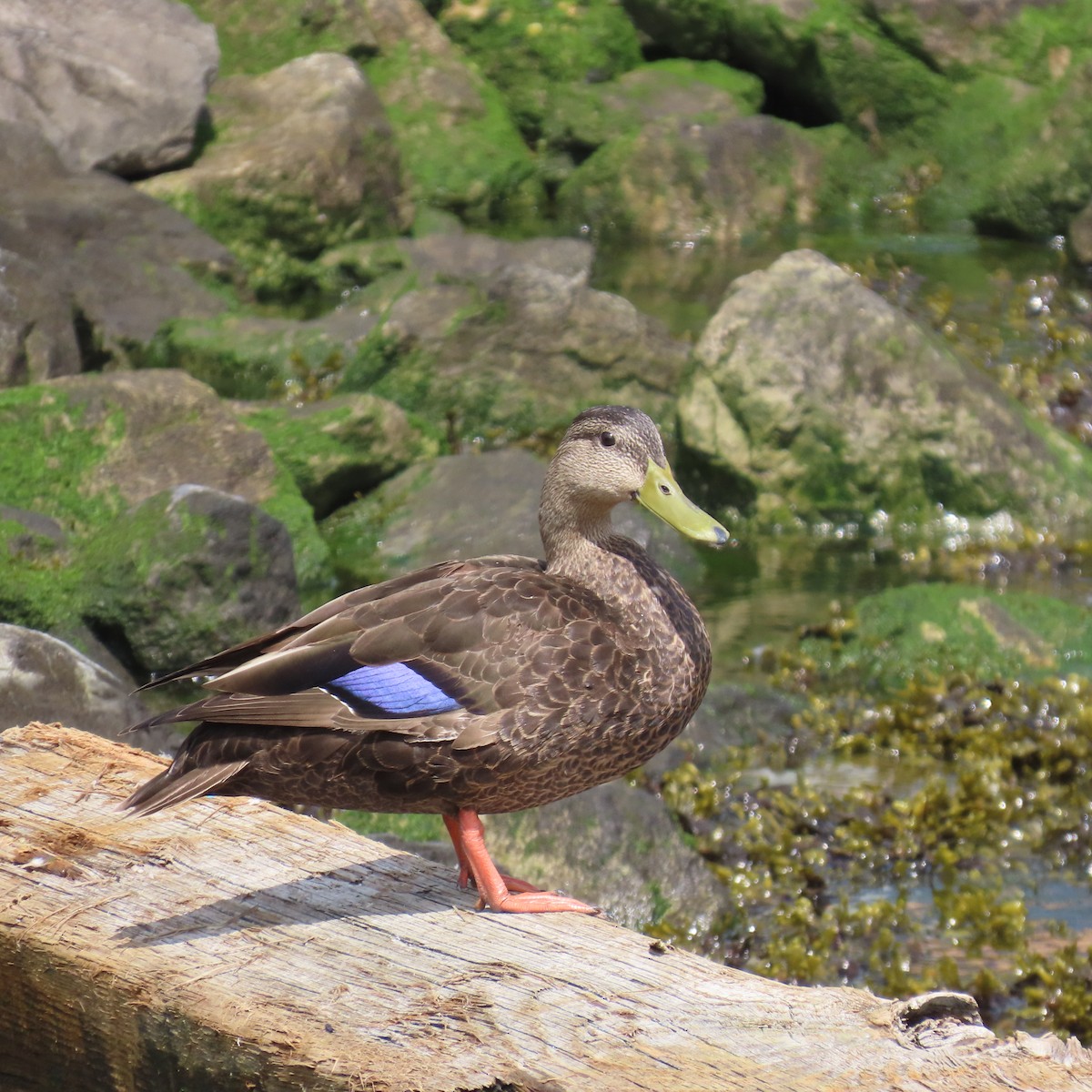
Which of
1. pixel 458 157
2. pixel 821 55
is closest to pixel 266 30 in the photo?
pixel 458 157

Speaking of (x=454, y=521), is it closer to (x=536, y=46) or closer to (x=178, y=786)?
(x=178, y=786)

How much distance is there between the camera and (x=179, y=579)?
7.14 metres

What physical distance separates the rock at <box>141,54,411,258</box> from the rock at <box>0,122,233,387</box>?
111 cm

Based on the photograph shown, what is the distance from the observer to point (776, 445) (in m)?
9.71

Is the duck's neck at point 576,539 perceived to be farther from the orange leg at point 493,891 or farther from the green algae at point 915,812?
the green algae at point 915,812

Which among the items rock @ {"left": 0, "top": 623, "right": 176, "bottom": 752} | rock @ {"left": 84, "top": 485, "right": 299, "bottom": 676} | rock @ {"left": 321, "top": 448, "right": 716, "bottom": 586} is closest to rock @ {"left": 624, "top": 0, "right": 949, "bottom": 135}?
rock @ {"left": 321, "top": 448, "right": 716, "bottom": 586}

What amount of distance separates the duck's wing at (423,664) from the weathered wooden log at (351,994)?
1.51ft

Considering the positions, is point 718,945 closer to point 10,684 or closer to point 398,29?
point 10,684

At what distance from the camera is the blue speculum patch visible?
3.80 metres

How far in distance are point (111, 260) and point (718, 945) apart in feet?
23.8

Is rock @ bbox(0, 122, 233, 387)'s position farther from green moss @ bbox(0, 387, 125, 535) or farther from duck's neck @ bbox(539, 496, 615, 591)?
duck's neck @ bbox(539, 496, 615, 591)

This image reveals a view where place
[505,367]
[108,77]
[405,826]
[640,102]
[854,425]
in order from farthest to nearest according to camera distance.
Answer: [640,102] → [108,77] → [505,367] → [854,425] → [405,826]

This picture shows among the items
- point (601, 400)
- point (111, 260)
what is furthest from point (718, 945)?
point (111, 260)

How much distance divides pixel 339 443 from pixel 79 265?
274cm
